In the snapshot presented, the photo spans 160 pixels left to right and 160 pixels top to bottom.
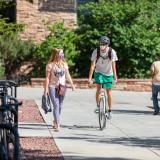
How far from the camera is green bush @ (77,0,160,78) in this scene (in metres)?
25.8

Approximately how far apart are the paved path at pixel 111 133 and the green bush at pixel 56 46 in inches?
197

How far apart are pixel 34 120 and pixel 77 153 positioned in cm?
469

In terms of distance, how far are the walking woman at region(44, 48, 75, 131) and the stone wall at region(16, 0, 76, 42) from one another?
1401cm

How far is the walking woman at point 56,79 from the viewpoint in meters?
13.4

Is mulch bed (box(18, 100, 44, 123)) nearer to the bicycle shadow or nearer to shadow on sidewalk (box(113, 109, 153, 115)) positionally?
the bicycle shadow

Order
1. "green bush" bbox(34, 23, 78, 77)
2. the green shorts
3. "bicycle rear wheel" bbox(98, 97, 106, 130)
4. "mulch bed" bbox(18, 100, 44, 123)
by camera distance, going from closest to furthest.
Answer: "bicycle rear wheel" bbox(98, 97, 106, 130)
the green shorts
"mulch bed" bbox(18, 100, 44, 123)
"green bush" bbox(34, 23, 78, 77)

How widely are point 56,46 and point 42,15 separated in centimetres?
287

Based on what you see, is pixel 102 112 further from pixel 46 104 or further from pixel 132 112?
pixel 132 112

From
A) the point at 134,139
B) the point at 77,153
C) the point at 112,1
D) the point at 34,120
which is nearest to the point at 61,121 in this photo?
the point at 34,120

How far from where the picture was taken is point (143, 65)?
25875mm

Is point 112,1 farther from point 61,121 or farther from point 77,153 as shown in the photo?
point 77,153

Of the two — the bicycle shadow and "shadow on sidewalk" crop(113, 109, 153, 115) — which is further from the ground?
the bicycle shadow

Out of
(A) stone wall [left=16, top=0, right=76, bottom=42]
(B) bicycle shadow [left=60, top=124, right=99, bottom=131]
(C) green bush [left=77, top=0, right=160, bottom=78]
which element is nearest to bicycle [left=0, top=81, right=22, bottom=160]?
(B) bicycle shadow [left=60, top=124, right=99, bottom=131]

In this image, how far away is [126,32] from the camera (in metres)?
25.9
